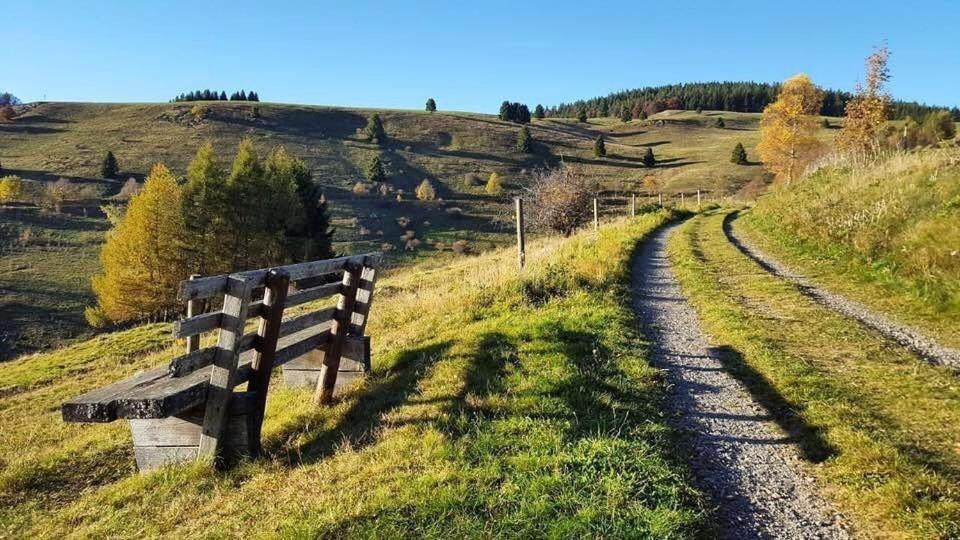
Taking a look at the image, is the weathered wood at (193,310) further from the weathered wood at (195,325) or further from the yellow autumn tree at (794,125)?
the yellow autumn tree at (794,125)

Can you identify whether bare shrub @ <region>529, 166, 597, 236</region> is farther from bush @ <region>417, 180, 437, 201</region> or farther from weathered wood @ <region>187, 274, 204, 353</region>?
bush @ <region>417, 180, 437, 201</region>

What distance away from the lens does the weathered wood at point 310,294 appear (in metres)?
6.62

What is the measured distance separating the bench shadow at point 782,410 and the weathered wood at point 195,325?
17.5ft

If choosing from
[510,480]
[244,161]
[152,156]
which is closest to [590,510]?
[510,480]

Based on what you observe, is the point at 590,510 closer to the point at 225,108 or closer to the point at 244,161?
A: the point at 244,161

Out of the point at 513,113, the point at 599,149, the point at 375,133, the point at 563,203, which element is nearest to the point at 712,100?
the point at 513,113

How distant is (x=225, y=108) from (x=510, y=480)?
10449 cm

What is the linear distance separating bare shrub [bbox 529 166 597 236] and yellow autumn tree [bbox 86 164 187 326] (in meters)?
21.3

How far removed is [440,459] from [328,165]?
241 feet

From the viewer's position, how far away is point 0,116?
82.8 meters

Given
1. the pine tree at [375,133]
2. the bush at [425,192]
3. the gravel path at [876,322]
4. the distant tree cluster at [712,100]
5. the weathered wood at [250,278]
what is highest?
the distant tree cluster at [712,100]

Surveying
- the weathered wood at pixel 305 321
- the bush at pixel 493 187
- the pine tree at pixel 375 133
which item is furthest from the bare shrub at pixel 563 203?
the pine tree at pixel 375 133

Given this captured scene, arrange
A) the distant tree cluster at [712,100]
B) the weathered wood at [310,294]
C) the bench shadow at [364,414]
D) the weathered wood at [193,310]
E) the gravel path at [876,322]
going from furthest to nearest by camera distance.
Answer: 1. the distant tree cluster at [712,100]
2. the weathered wood at [193,310]
3. the gravel path at [876,322]
4. the weathered wood at [310,294]
5. the bench shadow at [364,414]

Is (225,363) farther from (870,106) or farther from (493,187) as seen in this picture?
(493,187)
